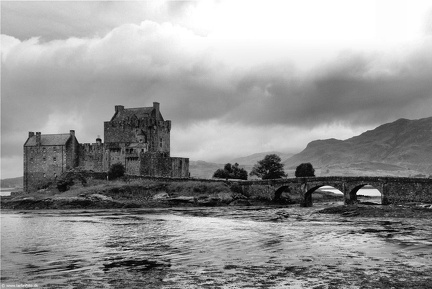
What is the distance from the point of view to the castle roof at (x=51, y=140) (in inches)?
3873

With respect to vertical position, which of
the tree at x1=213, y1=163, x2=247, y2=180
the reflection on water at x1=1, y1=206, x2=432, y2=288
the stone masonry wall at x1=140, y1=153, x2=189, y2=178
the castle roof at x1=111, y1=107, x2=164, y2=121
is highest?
the castle roof at x1=111, y1=107, x2=164, y2=121

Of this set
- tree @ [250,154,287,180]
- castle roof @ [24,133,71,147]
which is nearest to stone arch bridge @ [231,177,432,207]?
tree @ [250,154,287,180]

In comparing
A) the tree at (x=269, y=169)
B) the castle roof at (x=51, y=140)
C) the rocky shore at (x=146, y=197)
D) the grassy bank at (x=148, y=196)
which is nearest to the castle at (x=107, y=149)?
the castle roof at (x=51, y=140)

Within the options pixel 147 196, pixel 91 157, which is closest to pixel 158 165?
pixel 147 196

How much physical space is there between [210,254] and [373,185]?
46363 millimetres

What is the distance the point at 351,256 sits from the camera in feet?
82.5

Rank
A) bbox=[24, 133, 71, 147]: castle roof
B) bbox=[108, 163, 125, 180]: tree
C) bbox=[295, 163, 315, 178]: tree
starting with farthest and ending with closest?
1. bbox=[295, 163, 315, 178]: tree
2. bbox=[24, 133, 71, 147]: castle roof
3. bbox=[108, 163, 125, 180]: tree

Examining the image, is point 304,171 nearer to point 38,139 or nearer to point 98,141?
point 98,141

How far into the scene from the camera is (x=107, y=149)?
96.6 meters

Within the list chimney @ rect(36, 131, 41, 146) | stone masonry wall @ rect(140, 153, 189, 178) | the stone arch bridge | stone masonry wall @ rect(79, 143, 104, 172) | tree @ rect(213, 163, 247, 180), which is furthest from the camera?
tree @ rect(213, 163, 247, 180)

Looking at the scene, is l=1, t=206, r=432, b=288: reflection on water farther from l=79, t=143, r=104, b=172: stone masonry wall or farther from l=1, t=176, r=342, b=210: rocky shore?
l=79, t=143, r=104, b=172: stone masonry wall

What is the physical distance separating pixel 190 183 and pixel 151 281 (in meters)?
64.0

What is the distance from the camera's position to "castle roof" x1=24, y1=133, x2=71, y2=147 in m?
98.4

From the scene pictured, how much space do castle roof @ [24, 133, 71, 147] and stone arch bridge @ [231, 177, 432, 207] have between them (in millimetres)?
40598
